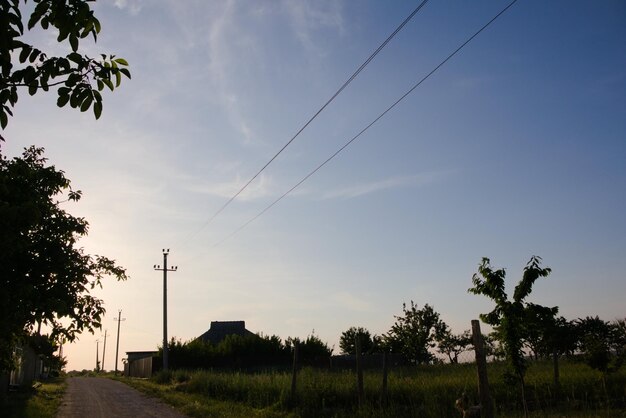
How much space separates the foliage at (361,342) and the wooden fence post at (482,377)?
49515mm

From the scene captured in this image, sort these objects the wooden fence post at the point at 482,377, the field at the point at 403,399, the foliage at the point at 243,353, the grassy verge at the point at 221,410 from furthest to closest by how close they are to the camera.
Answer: the foliage at the point at 243,353
the grassy verge at the point at 221,410
the field at the point at 403,399
the wooden fence post at the point at 482,377

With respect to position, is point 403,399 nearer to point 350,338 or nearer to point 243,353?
point 243,353

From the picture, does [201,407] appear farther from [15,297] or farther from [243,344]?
[243,344]

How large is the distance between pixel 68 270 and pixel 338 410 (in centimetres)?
808

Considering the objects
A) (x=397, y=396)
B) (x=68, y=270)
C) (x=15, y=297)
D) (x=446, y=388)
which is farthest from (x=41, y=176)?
(x=446, y=388)

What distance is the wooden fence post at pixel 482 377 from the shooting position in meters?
7.73

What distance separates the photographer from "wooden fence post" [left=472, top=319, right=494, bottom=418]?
773 cm

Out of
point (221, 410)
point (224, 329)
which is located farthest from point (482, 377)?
point (224, 329)

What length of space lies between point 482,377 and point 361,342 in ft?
190

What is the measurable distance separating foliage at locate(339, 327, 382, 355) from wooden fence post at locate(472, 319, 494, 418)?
49.5m

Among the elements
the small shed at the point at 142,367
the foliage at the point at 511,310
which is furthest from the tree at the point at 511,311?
the small shed at the point at 142,367

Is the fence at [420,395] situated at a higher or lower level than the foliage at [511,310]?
lower

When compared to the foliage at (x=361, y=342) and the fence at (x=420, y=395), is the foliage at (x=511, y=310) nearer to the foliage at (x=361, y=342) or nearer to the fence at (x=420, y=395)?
the fence at (x=420, y=395)

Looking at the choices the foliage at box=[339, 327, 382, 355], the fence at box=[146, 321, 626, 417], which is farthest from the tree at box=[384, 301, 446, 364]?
the fence at box=[146, 321, 626, 417]
